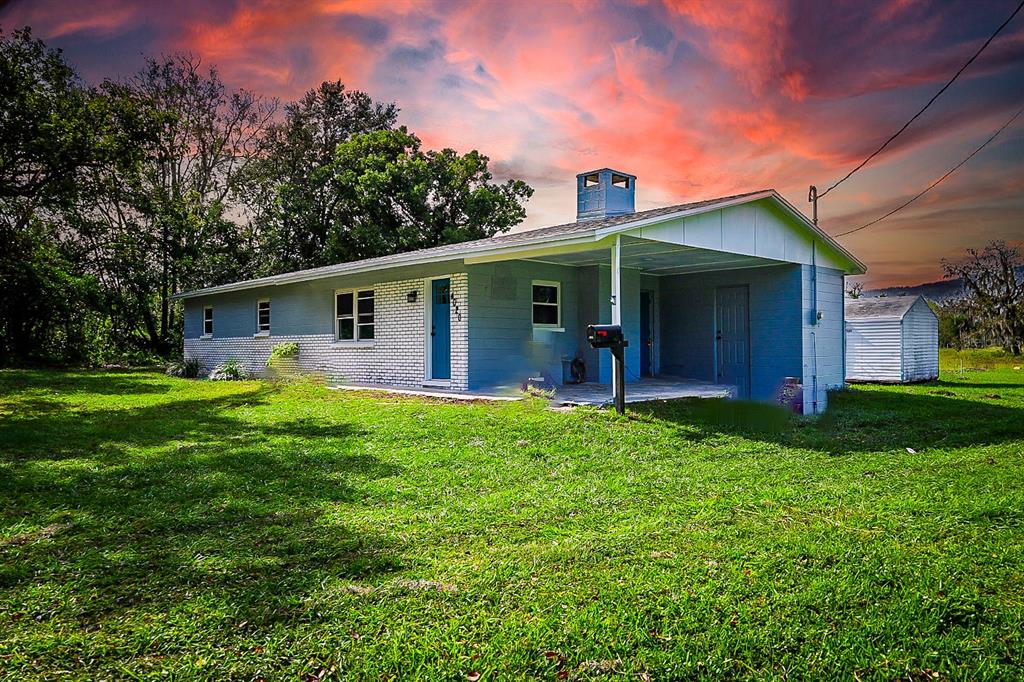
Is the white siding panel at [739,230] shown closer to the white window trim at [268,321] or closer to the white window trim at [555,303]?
the white window trim at [555,303]

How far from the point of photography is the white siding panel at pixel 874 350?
18.0 m

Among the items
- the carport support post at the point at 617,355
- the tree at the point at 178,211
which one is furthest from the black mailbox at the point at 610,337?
the tree at the point at 178,211

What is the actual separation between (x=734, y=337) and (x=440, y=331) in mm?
5904

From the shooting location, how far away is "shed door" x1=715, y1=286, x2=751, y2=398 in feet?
42.0

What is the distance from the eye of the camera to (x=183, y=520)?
4.52 m

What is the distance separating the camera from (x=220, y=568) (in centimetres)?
362

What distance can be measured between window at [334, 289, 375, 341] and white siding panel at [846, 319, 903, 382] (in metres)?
13.7

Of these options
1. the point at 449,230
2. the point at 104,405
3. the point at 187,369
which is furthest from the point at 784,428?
the point at 449,230

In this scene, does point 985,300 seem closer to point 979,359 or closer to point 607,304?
point 979,359

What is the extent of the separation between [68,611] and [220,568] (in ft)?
2.36

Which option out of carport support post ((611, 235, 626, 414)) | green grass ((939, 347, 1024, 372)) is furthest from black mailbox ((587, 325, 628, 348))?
green grass ((939, 347, 1024, 372))

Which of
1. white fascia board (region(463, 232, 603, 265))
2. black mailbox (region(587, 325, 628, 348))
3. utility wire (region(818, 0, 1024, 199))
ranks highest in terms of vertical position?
utility wire (region(818, 0, 1024, 199))

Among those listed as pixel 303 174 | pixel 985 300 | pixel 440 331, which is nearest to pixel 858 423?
pixel 440 331

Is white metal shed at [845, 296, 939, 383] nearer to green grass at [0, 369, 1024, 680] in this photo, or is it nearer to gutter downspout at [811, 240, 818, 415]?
gutter downspout at [811, 240, 818, 415]
